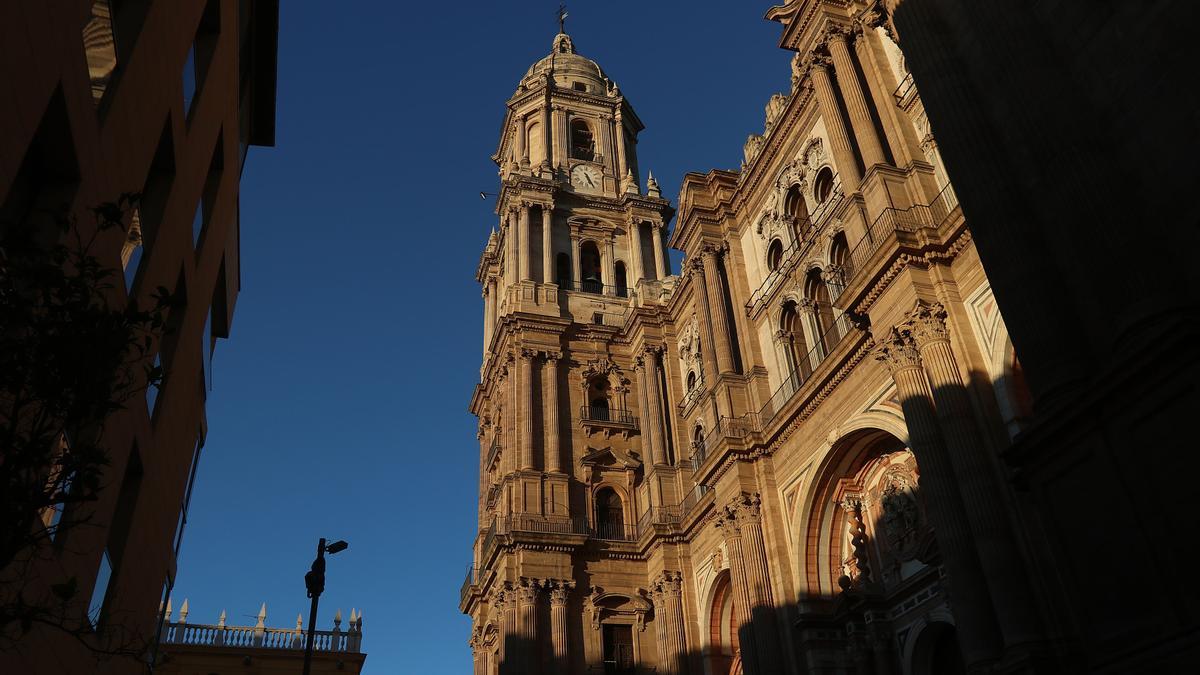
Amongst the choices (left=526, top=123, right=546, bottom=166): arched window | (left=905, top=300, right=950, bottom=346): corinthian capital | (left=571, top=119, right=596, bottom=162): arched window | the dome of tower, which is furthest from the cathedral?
the dome of tower

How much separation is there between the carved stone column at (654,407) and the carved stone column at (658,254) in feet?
22.7

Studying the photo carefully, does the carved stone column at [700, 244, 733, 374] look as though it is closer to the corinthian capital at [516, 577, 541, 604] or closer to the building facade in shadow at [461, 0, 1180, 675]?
the building facade in shadow at [461, 0, 1180, 675]

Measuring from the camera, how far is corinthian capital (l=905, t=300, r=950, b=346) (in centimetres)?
1927

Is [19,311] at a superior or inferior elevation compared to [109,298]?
inferior

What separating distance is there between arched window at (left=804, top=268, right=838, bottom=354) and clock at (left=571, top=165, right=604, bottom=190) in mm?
22214

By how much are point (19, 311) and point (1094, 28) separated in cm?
1160

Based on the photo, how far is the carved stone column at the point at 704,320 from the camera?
102ft

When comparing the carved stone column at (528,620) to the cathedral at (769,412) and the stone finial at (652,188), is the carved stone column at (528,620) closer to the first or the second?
the cathedral at (769,412)

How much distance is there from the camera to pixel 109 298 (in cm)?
1197

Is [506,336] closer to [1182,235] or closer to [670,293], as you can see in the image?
[670,293]

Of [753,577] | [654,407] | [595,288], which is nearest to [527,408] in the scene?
[654,407]

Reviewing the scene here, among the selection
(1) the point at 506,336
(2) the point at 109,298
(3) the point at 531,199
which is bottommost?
(2) the point at 109,298

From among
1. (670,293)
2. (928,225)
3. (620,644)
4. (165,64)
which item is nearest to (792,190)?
(928,225)

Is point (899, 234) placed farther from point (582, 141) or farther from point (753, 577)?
point (582, 141)
